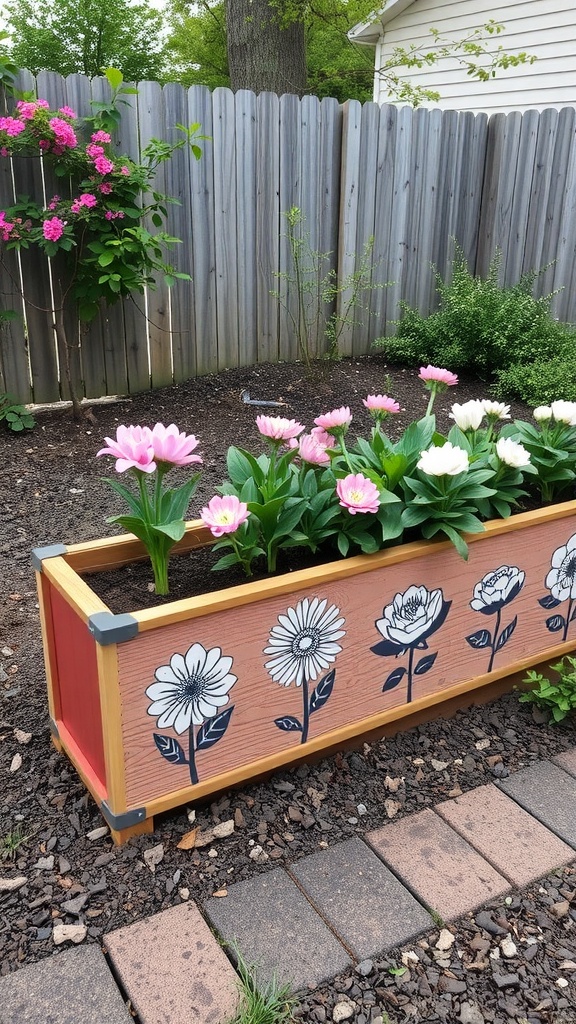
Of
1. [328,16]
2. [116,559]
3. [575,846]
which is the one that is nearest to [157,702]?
[116,559]

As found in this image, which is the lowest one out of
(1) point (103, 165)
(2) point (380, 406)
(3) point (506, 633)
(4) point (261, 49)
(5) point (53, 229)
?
(3) point (506, 633)

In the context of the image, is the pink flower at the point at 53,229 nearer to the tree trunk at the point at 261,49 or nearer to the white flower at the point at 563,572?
the white flower at the point at 563,572

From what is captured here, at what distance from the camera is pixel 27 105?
12.3ft

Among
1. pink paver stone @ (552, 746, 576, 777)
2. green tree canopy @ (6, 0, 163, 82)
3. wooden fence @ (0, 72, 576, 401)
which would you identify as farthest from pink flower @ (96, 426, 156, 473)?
green tree canopy @ (6, 0, 163, 82)

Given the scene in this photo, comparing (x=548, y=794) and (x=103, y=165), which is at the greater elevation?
(x=103, y=165)

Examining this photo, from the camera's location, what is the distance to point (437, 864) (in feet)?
5.55

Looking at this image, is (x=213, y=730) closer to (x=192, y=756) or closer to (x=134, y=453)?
(x=192, y=756)

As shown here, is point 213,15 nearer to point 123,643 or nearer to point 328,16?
point 328,16

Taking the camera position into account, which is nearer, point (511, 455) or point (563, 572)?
point (511, 455)

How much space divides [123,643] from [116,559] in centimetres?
44

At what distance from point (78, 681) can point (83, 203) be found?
3056mm

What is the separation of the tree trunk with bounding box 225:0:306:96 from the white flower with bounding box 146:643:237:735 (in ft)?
23.3

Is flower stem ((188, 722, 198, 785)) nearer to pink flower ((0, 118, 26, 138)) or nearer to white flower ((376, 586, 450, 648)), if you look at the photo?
white flower ((376, 586, 450, 648))

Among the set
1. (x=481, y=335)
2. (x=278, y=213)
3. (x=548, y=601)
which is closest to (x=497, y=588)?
(x=548, y=601)
